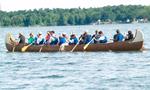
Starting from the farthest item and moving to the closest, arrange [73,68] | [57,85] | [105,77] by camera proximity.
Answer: [73,68], [105,77], [57,85]

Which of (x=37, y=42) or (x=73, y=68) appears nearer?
(x=73, y=68)

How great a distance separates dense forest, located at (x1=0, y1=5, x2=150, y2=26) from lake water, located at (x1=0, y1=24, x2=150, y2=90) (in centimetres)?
13544

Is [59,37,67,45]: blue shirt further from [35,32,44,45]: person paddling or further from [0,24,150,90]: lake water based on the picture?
[35,32,44,45]: person paddling

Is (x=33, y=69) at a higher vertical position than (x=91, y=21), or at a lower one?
higher

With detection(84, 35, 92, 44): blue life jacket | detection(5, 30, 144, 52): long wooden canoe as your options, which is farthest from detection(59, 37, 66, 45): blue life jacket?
detection(84, 35, 92, 44): blue life jacket

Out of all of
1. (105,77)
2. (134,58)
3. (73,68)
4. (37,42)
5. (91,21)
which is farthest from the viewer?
(91,21)

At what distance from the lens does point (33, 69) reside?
105 feet

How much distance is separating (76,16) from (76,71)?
149982 mm

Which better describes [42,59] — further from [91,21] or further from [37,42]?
[91,21]

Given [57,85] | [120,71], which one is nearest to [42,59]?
[120,71]

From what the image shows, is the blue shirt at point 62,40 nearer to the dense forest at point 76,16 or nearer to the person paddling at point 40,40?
the person paddling at point 40,40

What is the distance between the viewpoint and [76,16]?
17962 cm

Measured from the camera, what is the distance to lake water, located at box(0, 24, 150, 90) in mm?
25078

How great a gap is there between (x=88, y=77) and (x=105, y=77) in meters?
0.80
